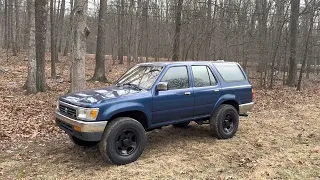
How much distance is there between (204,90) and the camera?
648 cm

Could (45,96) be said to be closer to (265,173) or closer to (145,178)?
(145,178)

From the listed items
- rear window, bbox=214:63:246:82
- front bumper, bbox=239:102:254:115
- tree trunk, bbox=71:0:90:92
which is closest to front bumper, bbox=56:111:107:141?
tree trunk, bbox=71:0:90:92

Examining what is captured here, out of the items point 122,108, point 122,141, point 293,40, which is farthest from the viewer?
point 293,40

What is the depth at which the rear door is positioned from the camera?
639cm

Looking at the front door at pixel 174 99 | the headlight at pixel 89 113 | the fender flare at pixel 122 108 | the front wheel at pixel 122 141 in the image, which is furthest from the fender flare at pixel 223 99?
the headlight at pixel 89 113

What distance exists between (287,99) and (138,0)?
590 inches

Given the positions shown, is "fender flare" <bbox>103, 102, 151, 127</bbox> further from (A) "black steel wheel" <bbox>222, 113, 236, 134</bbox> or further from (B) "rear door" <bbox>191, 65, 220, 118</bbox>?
(A) "black steel wheel" <bbox>222, 113, 236, 134</bbox>

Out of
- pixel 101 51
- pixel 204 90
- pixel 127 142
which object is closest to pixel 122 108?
pixel 127 142

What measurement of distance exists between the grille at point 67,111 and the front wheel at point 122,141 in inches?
25.1

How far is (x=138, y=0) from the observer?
24.0 m

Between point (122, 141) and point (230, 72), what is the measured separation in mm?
3406

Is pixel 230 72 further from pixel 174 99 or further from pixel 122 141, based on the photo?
pixel 122 141

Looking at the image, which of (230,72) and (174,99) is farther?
(230,72)

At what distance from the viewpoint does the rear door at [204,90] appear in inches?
251
